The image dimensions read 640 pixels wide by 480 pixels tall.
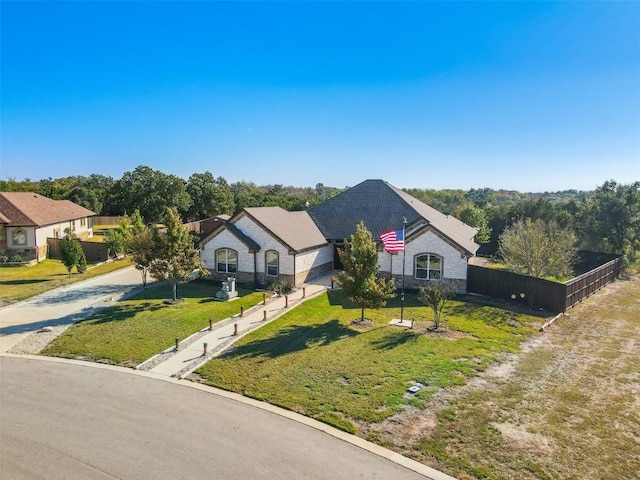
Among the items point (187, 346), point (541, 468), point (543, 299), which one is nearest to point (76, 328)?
point (187, 346)

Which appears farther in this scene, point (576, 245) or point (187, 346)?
point (576, 245)

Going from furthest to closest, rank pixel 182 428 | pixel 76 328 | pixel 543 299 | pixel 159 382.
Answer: pixel 543 299 < pixel 76 328 < pixel 159 382 < pixel 182 428

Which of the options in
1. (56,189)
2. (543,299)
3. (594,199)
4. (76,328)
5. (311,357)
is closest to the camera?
(311,357)

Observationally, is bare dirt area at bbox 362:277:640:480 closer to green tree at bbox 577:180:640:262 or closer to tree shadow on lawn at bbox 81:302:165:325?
tree shadow on lawn at bbox 81:302:165:325

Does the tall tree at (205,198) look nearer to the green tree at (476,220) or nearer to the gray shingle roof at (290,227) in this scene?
the gray shingle roof at (290,227)

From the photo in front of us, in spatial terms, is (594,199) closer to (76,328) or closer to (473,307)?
(473,307)

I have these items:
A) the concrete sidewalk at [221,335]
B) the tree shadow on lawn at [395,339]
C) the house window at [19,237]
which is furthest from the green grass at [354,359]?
the house window at [19,237]

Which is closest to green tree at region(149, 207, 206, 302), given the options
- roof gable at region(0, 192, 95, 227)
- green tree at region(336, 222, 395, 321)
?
green tree at region(336, 222, 395, 321)

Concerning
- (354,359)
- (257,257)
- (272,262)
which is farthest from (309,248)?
(354,359)
